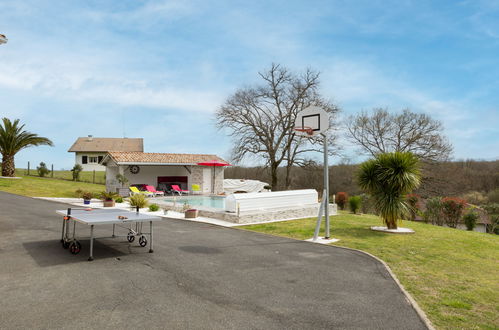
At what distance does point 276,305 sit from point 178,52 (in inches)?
493

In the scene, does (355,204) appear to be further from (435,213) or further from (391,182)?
(391,182)

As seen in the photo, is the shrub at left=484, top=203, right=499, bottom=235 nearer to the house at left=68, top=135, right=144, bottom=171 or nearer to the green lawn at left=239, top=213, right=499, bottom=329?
the green lawn at left=239, top=213, right=499, bottom=329

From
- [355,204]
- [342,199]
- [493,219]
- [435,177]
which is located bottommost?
[493,219]

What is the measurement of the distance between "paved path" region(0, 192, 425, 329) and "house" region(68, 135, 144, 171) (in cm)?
4175

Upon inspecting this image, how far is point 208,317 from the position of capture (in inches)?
156

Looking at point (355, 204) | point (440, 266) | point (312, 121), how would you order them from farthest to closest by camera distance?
1. point (355, 204)
2. point (312, 121)
3. point (440, 266)

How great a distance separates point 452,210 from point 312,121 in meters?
12.2

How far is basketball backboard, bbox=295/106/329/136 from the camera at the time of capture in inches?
404

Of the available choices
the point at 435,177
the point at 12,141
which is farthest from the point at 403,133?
the point at 12,141

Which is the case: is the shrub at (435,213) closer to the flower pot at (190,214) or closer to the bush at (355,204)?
the bush at (355,204)

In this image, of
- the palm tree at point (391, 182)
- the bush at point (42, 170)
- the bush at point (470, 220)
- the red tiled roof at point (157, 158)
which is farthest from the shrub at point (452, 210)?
the bush at point (42, 170)

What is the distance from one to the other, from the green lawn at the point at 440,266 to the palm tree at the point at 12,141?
2747 cm

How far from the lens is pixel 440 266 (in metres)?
6.84

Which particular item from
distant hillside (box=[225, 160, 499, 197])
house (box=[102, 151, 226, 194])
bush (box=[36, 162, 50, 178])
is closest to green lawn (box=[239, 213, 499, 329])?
distant hillside (box=[225, 160, 499, 197])
